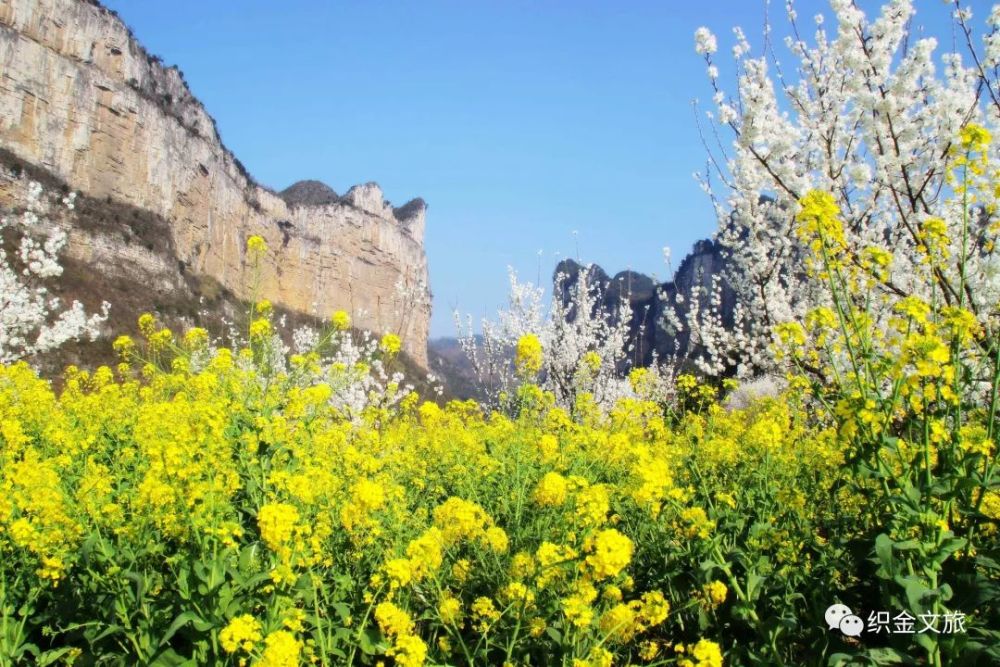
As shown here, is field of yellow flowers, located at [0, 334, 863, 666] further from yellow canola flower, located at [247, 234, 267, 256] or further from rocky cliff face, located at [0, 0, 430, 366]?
rocky cliff face, located at [0, 0, 430, 366]

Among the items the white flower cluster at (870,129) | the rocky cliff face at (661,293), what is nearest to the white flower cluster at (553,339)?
the rocky cliff face at (661,293)

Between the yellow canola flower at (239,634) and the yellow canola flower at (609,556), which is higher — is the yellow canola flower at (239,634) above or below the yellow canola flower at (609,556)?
below

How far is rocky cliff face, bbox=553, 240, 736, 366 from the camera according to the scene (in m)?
13.5

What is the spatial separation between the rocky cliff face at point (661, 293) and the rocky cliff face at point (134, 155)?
14.3m

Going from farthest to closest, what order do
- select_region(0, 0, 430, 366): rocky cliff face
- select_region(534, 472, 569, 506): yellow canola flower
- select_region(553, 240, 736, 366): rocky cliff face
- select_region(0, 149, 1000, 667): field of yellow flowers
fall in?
select_region(0, 0, 430, 366): rocky cliff face
select_region(553, 240, 736, 366): rocky cliff face
select_region(534, 472, 569, 506): yellow canola flower
select_region(0, 149, 1000, 667): field of yellow flowers

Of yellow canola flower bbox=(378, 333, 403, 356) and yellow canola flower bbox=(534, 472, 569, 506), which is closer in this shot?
yellow canola flower bbox=(534, 472, 569, 506)

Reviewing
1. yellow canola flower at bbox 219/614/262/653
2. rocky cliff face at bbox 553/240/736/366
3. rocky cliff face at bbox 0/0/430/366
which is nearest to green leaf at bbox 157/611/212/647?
yellow canola flower at bbox 219/614/262/653

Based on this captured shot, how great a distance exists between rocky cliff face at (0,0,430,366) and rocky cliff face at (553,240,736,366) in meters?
14.3

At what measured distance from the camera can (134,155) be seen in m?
59.6

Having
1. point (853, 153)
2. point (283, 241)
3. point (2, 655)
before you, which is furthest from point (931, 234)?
point (283, 241)

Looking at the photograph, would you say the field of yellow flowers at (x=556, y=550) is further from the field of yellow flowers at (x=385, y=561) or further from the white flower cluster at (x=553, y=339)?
the white flower cluster at (x=553, y=339)

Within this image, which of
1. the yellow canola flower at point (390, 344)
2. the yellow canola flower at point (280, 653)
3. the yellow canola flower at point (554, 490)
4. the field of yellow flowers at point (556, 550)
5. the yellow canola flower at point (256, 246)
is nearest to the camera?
the yellow canola flower at point (280, 653)

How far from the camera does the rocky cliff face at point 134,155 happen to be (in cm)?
5112

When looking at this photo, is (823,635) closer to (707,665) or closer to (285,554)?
(707,665)
